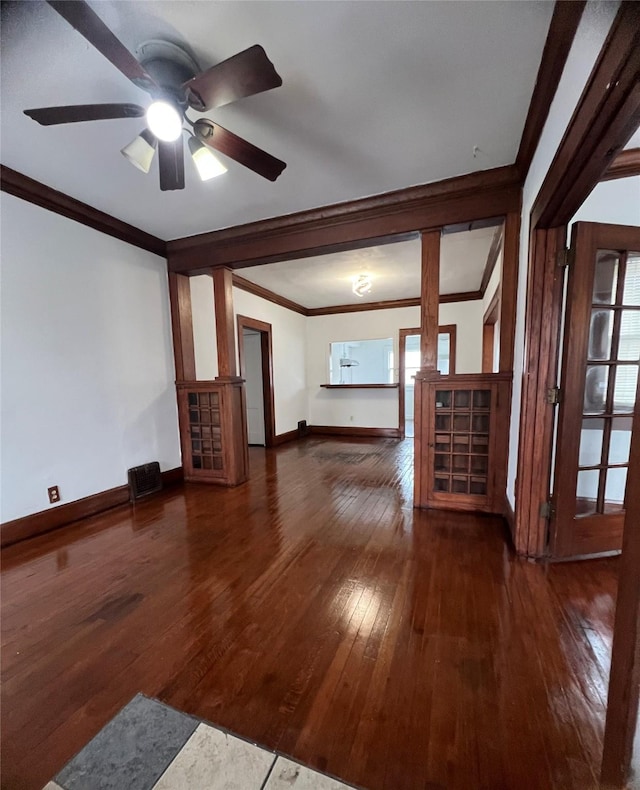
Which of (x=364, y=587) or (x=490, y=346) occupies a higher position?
(x=490, y=346)

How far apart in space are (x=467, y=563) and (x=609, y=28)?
2307 mm

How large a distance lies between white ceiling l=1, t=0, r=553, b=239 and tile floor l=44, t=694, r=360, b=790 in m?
2.58

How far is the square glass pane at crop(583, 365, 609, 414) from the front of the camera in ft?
6.14

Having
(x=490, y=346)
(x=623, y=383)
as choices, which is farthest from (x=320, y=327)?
(x=623, y=383)

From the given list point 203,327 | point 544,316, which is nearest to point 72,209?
point 203,327

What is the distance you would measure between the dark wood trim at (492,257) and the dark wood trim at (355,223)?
1.46 feet


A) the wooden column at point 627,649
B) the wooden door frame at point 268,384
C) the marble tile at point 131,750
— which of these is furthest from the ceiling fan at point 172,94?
the wooden door frame at point 268,384

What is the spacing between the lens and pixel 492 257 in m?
3.69

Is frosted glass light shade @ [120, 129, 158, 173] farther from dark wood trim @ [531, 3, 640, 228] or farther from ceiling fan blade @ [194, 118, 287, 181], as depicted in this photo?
dark wood trim @ [531, 3, 640, 228]

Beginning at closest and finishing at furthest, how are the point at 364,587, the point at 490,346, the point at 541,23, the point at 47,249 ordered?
1. the point at 541,23
2. the point at 364,587
3. the point at 47,249
4. the point at 490,346

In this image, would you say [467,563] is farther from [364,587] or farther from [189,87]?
[189,87]

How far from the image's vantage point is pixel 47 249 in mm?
2445

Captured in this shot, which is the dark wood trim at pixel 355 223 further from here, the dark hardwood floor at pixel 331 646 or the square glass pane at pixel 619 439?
the dark hardwood floor at pixel 331 646

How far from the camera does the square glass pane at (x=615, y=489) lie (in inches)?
76.5
